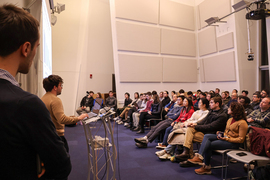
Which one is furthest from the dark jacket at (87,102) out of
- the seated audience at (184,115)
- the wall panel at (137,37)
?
the seated audience at (184,115)

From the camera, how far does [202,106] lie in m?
3.93

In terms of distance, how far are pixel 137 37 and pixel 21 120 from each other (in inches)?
359

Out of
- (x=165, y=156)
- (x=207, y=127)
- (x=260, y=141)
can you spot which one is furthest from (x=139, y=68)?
(x=260, y=141)

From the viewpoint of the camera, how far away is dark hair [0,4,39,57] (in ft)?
1.98

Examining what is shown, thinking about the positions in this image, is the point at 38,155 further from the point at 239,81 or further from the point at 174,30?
the point at 174,30

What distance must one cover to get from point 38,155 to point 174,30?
10413 millimetres

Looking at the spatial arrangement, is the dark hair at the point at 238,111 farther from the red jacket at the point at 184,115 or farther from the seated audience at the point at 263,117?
the red jacket at the point at 184,115

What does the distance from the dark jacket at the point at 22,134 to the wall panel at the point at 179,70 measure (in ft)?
30.9

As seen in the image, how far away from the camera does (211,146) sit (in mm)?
3037

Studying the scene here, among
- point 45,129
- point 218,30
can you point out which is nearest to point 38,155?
point 45,129

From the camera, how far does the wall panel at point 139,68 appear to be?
893 cm

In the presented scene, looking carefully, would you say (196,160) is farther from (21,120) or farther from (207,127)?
(21,120)

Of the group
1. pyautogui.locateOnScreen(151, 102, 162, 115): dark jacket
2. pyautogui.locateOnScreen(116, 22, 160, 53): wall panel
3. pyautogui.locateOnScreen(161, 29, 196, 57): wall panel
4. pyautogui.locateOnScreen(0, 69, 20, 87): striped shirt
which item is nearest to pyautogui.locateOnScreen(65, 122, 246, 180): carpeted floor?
pyautogui.locateOnScreen(151, 102, 162, 115): dark jacket

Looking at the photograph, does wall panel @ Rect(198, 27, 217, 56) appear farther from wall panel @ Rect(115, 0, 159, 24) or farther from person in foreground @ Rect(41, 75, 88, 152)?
person in foreground @ Rect(41, 75, 88, 152)
